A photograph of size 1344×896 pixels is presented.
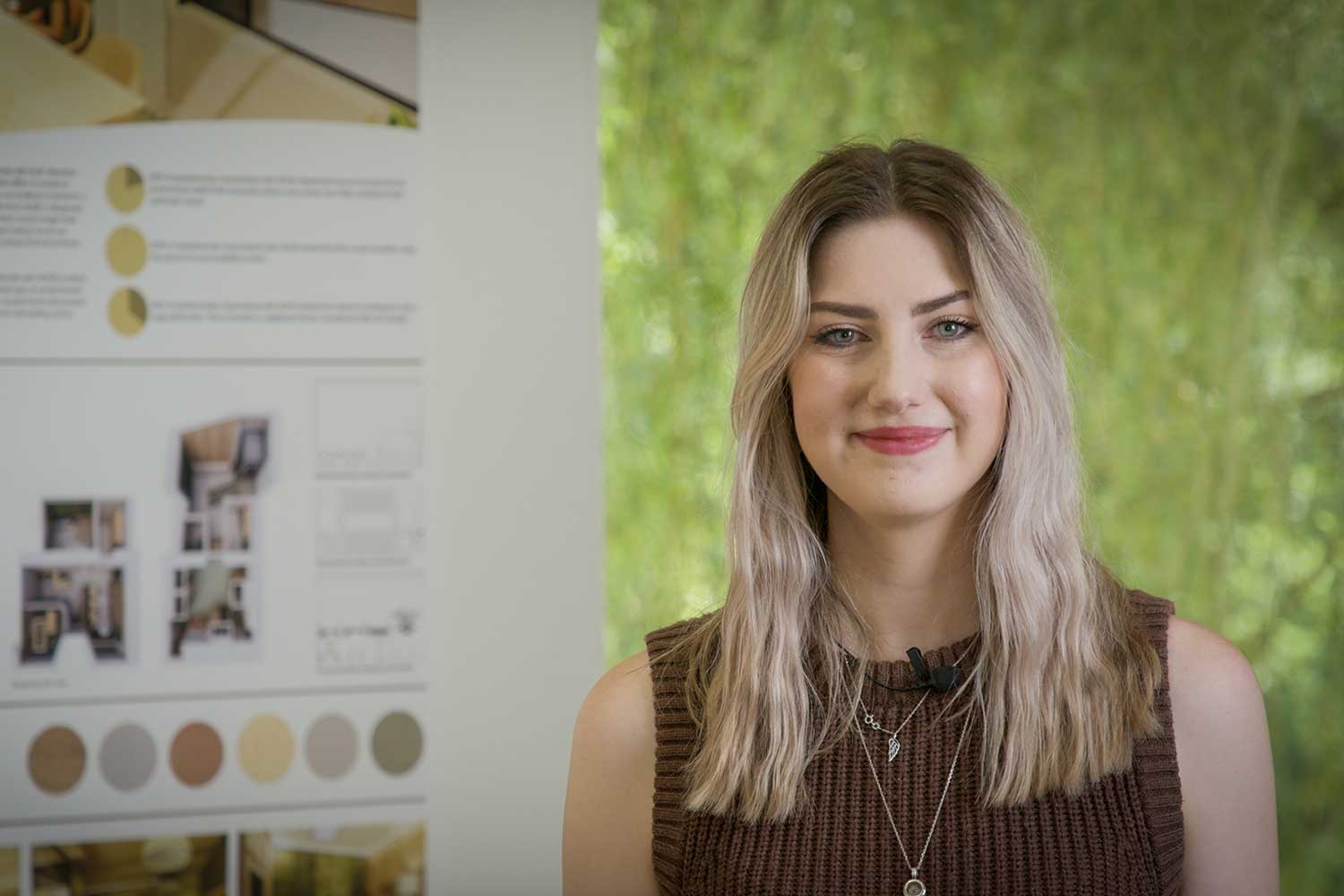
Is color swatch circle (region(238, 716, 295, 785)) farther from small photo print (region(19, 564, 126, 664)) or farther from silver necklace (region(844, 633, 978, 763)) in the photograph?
silver necklace (region(844, 633, 978, 763))

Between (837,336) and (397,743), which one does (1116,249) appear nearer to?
(837,336)

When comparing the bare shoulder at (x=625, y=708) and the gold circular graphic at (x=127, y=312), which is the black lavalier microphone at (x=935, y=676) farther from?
the gold circular graphic at (x=127, y=312)

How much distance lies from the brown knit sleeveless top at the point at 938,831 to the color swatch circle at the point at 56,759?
141 cm

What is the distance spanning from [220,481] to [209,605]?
24 centimetres

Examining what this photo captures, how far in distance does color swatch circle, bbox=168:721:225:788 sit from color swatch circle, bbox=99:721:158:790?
4cm

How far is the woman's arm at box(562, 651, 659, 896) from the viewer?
1665 millimetres

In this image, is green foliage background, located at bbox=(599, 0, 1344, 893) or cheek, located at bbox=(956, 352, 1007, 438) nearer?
cheek, located at bbox=(956, 352, 1007, 438)

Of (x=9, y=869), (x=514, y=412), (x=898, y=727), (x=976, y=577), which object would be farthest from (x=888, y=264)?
(x=9, y=869)

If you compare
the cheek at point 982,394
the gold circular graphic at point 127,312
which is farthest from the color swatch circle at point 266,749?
the cheek at point 982,394

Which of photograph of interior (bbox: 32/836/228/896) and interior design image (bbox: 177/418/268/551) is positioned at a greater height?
interior design image (bbox: 177/418/268/551)

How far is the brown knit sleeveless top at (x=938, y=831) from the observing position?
58.4 inches

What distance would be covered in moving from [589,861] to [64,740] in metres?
1.28

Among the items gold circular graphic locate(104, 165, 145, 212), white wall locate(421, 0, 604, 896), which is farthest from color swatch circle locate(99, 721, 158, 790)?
gold circular graphic locate(104, 165, 145, 212)

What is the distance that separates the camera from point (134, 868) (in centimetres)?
247
